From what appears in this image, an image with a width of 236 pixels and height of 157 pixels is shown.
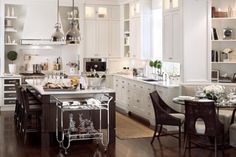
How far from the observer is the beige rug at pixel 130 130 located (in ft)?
26.4

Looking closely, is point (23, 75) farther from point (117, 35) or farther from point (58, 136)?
point (58, 136)

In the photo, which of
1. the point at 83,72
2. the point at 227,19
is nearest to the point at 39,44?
the point at 83,72

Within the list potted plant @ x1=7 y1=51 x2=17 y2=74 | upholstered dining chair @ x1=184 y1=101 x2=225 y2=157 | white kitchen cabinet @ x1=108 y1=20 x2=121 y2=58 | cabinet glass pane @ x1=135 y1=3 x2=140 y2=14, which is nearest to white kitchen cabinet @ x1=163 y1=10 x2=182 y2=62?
cabinet glass pane @ x1=135 y1=3 x2=140 y2=14

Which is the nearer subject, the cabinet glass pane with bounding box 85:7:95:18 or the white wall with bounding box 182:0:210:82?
the white wall with bounding box 182:0:210:82

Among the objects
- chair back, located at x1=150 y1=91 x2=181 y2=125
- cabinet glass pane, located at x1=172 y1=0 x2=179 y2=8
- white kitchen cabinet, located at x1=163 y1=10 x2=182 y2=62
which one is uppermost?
cabinet glass pane, located at x1=172 y1=0 x2=179 y2=8

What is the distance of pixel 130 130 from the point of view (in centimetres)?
854

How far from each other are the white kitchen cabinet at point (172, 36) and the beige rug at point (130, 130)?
1.61m

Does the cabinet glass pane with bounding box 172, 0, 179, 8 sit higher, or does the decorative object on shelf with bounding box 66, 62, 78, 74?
the cabinet glass pane with bounding box 172, 0, 179, 8

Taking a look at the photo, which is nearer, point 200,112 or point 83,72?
point 200,112

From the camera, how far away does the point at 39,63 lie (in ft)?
39.5

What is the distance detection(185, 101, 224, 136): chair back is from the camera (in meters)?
6.15

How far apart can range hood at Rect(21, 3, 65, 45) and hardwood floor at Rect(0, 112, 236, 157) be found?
4307 mm

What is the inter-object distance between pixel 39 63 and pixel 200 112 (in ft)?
22.7

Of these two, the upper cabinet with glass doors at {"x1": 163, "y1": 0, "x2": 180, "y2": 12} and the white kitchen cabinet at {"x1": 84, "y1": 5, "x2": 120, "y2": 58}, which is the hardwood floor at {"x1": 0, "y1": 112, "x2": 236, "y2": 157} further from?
the white kitchen cabinet at {"x1": 84, "y1": 5, "x2": 120, "y2": 58}
